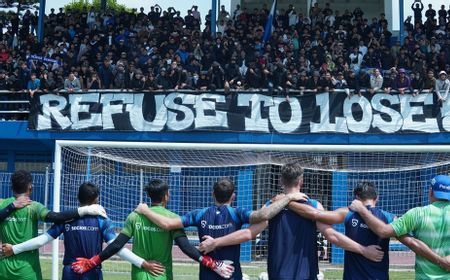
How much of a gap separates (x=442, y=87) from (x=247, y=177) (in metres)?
8.12

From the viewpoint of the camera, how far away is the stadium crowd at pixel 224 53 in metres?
19.8

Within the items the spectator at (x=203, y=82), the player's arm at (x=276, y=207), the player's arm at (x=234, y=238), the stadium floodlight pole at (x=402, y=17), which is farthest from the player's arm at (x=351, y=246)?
the stadium floodlight pole at (x=402, y=17)

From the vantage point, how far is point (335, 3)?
3055 centimetres

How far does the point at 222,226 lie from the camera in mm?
6812

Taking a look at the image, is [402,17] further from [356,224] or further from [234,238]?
[234,238]

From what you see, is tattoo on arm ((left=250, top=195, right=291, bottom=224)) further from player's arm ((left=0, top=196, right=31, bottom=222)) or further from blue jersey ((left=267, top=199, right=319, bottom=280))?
player's arm ((left=0, top=196, right=31, bottom=222))

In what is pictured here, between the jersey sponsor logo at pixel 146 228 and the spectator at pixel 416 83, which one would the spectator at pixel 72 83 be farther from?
the jersey sponsor logo at pixel 146 228

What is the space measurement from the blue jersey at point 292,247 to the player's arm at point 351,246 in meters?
0.12

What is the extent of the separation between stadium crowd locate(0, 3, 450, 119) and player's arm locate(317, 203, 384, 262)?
12553 mm

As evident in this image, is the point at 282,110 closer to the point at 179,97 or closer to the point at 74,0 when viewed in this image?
the point at 179,97

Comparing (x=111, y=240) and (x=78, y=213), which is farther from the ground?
(x=78, y=213)

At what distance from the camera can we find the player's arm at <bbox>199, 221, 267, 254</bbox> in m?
6.66

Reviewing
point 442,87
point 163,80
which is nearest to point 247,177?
point 442,87

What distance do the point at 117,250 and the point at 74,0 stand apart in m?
81.1
